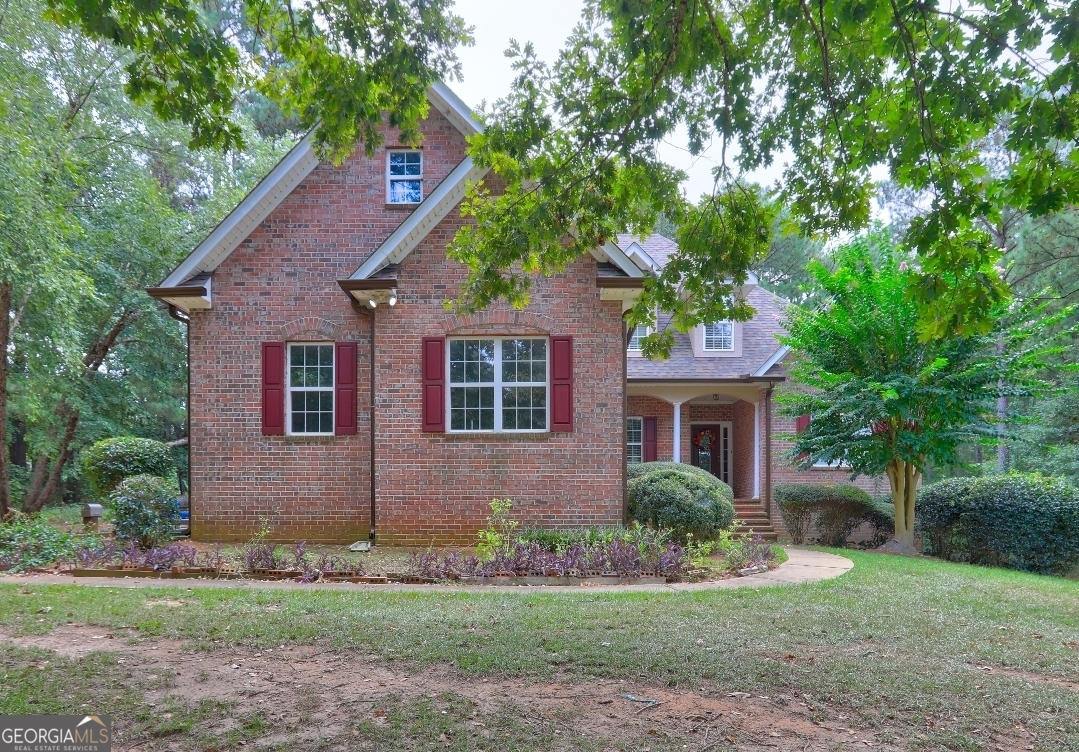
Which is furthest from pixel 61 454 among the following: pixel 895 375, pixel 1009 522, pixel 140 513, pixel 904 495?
pixel 1009 522

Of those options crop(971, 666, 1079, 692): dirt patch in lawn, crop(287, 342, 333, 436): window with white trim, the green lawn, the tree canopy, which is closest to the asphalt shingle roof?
crop(287, 342, 333, 436): window with white trim

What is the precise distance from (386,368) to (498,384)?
5.65 ft

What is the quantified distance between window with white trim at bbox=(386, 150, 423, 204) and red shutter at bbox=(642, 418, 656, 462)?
8846 mm

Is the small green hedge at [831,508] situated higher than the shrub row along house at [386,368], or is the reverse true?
the shrub row along house at [386,368]

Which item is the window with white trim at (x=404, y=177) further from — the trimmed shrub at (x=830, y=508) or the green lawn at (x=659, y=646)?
the trimmed shrub at (x=830, y=508)

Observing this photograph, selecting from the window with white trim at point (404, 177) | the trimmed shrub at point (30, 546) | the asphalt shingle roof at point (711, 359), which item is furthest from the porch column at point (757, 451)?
the trimmed shrub at point (30, 546)

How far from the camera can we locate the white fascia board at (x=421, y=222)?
1023 centimetres

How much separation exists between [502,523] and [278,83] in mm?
6231

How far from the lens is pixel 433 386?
10.4 m

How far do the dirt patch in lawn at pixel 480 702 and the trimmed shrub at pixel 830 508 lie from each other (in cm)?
Answer: 1092

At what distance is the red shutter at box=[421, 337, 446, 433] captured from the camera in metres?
10.4

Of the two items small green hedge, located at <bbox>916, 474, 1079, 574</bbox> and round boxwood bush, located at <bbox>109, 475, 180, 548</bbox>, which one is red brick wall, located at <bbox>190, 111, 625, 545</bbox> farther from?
small green hedge, located at <bbox>916, 474, 1079, 574</bbox>

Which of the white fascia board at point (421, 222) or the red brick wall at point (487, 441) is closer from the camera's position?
the white fascia board at point (421, 222)

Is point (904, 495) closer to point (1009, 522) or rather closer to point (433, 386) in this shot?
point (1009, 522)
